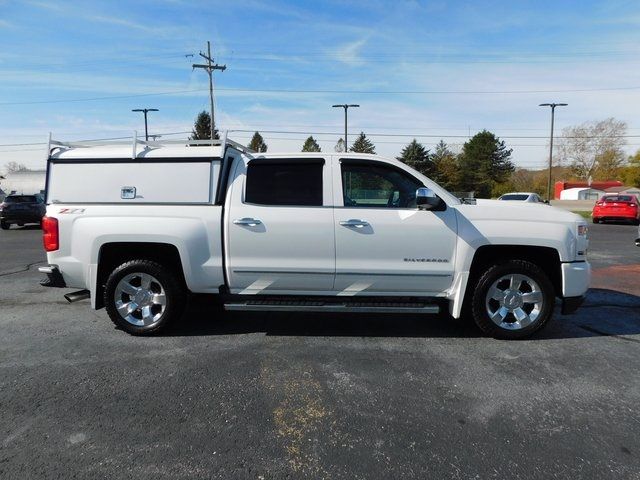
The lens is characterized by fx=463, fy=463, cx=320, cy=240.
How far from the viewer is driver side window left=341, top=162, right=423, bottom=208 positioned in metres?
4.86

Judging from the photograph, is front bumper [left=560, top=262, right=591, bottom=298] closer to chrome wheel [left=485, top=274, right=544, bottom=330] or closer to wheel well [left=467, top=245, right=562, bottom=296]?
wheel well [left=467, top=245, right=562, bottom=296]

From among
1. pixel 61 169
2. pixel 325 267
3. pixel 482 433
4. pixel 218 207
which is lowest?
pixel 482 433

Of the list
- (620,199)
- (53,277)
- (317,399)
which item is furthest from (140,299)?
(620,199)

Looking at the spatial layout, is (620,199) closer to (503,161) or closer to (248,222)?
(248,222)

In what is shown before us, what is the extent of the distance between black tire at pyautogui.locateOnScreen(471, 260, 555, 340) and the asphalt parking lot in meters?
0.18

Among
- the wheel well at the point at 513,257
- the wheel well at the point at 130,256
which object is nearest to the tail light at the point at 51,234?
the wheel well at the point at 130,256

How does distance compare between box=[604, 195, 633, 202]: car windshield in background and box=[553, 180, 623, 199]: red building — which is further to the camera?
box=[553, 180, 623, 199]: red building

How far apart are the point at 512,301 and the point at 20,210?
66.3 feet

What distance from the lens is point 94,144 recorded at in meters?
5.07

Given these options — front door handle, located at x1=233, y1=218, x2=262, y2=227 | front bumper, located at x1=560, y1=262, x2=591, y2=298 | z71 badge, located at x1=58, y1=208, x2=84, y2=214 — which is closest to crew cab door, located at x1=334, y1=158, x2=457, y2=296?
front door handle, located at x1=233, y1=218, x2=262, y2=227

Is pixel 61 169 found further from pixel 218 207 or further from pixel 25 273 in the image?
pixel 25 273

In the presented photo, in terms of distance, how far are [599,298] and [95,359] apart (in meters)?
6.55

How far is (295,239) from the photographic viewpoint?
4738 millimetres

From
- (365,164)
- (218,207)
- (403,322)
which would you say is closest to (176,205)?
(218,207)
